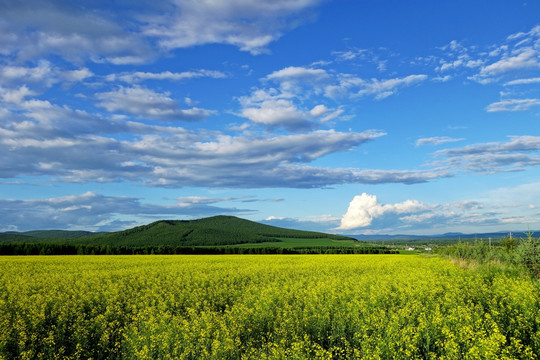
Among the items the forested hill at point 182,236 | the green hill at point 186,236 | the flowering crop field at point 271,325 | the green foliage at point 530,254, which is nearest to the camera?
the flowering crop field at point 271,325

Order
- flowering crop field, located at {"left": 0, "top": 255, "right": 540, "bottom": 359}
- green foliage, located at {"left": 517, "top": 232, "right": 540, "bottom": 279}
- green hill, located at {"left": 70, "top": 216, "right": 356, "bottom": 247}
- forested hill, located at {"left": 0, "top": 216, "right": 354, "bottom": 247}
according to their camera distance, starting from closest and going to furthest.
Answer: flowering crop field, located at {"left": 0, "top": 255, "right": 540, "bottom": 359}, green foliage, located at {"left": 517, "top": 232, "right": 540, "bottom": 279}, forested hill, located at {"left": 0, "top": 216, "right": 354, "bottom": 247}, green hill, located at {"left": 70, "top": 216, "right": 356, "bottom": 247}

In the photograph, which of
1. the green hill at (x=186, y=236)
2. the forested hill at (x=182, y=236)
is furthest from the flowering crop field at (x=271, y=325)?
the forested hill at (x=182, y=236)

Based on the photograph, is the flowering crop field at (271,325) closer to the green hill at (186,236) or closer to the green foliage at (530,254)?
the green foliage at (530,254)

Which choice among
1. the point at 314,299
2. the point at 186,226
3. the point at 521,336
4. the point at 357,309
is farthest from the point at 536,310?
the point at 186,226

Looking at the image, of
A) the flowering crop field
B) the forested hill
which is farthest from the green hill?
the flowering crop field

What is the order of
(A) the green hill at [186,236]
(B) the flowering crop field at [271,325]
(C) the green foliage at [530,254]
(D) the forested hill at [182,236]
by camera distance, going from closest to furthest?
1. (B) the flowering crop field at [271,325]
2. (C) the green foliage at [530,254]
3. (D) the forested hill at [182,236]
4. (A) the green hill at [186,236]

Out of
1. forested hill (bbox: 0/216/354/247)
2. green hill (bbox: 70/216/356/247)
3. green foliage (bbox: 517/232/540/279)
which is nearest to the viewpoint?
green foliage (bbox: 517/232/540/279)

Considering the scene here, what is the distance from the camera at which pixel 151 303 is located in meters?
18.0

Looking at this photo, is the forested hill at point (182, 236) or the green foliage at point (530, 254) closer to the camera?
Result: the green foliage at point (530, 254)

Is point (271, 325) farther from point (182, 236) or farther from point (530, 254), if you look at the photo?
point (182, 236)

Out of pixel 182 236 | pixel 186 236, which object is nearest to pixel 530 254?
pixel 182 236

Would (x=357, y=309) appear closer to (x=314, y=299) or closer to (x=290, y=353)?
(x=314, y=299)

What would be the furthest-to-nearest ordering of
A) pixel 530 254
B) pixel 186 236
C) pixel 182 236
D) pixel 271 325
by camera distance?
pixel 186 236
pixel 182 236
pixel 530 254
pixel 271 325

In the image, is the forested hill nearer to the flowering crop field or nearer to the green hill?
the green hill
